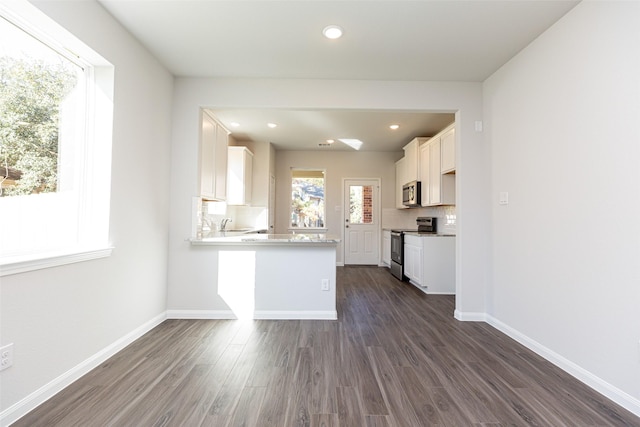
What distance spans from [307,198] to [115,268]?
190 inches

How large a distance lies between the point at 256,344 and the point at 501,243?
2522 millimetres

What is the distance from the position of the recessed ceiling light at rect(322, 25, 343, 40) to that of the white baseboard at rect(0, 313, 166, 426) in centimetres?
298

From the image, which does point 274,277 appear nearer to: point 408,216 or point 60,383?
point 60,383

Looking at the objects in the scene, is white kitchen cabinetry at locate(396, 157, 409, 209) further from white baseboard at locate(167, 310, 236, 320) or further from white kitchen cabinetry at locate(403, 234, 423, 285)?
white baseboard at locate(167, 310, 236, 320)

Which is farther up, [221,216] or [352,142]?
[352,142]

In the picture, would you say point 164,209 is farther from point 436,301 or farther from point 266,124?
point 436,301

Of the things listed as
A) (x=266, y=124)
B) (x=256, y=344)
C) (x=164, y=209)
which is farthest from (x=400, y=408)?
(x=266, y=124)

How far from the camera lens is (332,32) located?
2.41 metres

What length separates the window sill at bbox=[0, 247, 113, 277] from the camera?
4.98 feet

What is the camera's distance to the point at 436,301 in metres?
3.92

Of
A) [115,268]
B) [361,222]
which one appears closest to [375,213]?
[361,222]

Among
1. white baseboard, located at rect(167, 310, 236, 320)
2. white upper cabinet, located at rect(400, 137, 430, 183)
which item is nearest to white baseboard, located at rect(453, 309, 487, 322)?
white baseboard, located at rect(167, 310, 236, 320)

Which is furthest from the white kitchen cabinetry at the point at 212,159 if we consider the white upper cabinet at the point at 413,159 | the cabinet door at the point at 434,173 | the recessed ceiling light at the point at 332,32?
the white upper cabinet at the point at 413,159

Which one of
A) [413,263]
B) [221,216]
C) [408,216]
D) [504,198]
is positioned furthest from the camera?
[408,216]
